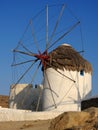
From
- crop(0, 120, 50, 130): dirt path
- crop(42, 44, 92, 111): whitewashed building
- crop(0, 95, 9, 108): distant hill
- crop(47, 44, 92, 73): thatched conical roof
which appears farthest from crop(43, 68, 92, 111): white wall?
crop(0, 95, 9, 108): distant hill

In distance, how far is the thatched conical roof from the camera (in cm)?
2839

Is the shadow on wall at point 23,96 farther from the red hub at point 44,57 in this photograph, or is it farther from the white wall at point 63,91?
the white wall at point 63,91

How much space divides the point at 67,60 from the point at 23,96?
6295 mm

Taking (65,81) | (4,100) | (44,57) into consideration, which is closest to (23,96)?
(44,57)

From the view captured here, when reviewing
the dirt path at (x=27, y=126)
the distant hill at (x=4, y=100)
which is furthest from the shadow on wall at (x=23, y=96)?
the dirt path at (x=27, y=126)

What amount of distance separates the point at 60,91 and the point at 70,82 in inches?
44.1

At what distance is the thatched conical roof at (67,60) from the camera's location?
93.1 ft

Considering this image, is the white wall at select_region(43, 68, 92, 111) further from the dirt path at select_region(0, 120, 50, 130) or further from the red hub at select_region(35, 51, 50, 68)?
the dirt path at select_region(0, 120, 50, 130)

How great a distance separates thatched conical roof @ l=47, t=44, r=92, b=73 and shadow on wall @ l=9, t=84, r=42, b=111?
443 centimetres

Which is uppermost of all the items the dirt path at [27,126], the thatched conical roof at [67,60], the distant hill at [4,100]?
the thatched conical roof at [67,60]

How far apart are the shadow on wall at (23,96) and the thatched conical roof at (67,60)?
4429 mm

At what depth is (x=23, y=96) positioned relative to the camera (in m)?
32.0

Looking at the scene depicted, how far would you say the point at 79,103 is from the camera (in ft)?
93.6

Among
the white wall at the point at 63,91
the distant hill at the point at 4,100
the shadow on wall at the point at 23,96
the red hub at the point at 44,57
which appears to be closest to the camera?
the white wall at the point at 63,91
